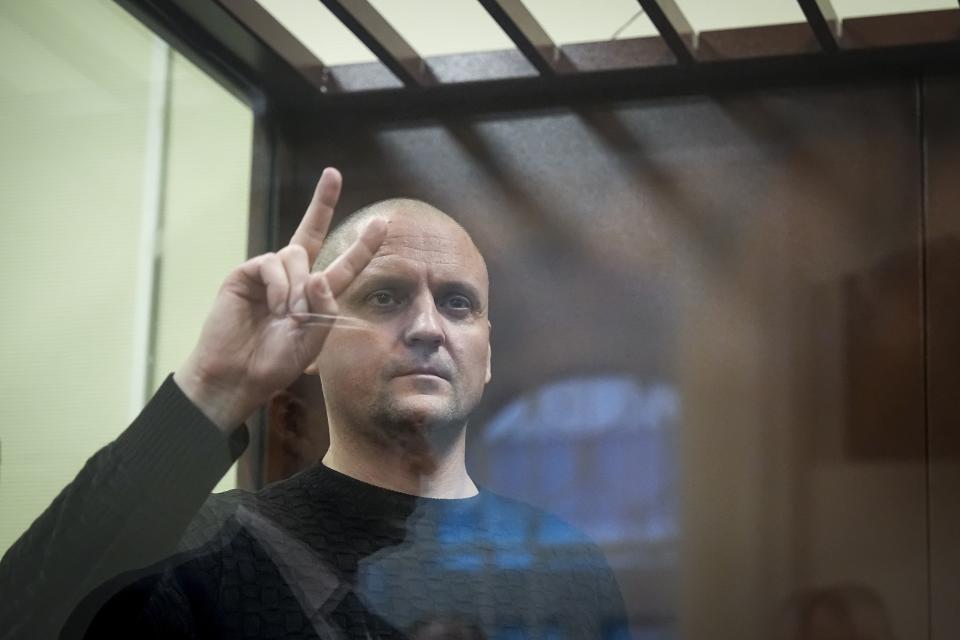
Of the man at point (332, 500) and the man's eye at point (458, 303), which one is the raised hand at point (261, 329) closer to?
the man at point (332, 500)

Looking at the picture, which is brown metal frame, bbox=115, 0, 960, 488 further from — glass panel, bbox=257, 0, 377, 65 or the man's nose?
the man's nose

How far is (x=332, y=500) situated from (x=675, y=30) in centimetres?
47

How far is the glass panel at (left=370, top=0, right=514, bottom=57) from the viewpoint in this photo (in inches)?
42.6

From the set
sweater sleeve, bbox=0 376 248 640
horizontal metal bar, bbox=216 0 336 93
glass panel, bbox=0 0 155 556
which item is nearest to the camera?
sweater sleeve, bbox=0 376 248 640

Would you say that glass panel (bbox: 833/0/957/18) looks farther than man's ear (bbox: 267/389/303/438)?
Yes

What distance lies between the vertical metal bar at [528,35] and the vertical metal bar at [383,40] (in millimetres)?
75

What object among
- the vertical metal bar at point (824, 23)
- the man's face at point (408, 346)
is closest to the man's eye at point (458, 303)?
the man's face at point (408, 346)

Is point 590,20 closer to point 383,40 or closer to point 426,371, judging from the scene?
point 383,40

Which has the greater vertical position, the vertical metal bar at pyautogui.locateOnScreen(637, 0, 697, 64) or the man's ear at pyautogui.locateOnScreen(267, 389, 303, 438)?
the vertical metal bar at pyautogui.locateOnScreen(637, 0, 697, 64)

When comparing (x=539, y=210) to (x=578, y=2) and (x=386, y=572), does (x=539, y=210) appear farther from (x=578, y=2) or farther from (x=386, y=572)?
(x=386, y=572)

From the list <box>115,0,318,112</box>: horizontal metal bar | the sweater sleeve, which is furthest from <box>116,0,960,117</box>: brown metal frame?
the sweater sleeve

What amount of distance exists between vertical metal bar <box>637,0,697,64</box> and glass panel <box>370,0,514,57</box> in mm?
122

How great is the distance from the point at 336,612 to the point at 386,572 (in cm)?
5

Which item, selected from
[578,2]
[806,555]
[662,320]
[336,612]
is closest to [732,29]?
[578,2]
